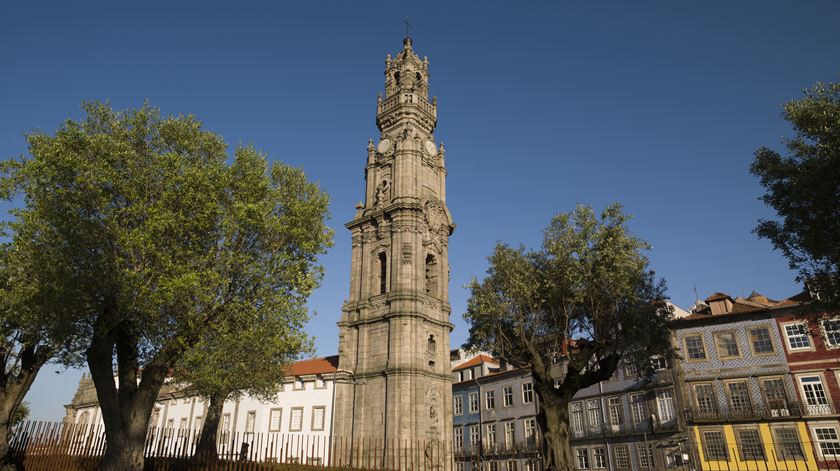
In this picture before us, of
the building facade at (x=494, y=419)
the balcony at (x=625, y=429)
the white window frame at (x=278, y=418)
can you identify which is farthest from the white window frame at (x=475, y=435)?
the white window frame at (x=278, y=418)

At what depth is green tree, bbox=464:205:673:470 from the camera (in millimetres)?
Result: 24203

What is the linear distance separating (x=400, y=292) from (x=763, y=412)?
2517 cm

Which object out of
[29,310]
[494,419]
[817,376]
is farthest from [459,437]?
[29,310]

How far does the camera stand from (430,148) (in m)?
46.5

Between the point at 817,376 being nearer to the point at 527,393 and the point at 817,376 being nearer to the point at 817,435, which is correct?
the point at 817,435

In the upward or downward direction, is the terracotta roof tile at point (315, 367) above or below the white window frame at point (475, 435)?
above

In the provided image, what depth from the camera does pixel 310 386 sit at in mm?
43812

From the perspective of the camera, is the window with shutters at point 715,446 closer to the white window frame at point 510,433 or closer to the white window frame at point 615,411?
the white window frame at point 615,411

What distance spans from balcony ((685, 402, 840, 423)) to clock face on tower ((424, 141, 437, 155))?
2791 centimetres

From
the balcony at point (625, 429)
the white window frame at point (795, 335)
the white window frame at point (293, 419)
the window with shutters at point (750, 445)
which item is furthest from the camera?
the white window frame at point (293, 419)

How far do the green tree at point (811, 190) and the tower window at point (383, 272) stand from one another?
2592 centimetres

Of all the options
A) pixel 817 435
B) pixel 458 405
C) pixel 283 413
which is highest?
pixel 458 405

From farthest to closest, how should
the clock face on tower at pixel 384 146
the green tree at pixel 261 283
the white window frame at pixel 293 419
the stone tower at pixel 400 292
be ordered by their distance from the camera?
1. the clock face on tower at pixel 384 146
2. the white window frame at pixel 293 419
3. the stone tower at pixel 400 292
4. the green tree at pixel 261 283

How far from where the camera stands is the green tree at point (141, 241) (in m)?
16.7
